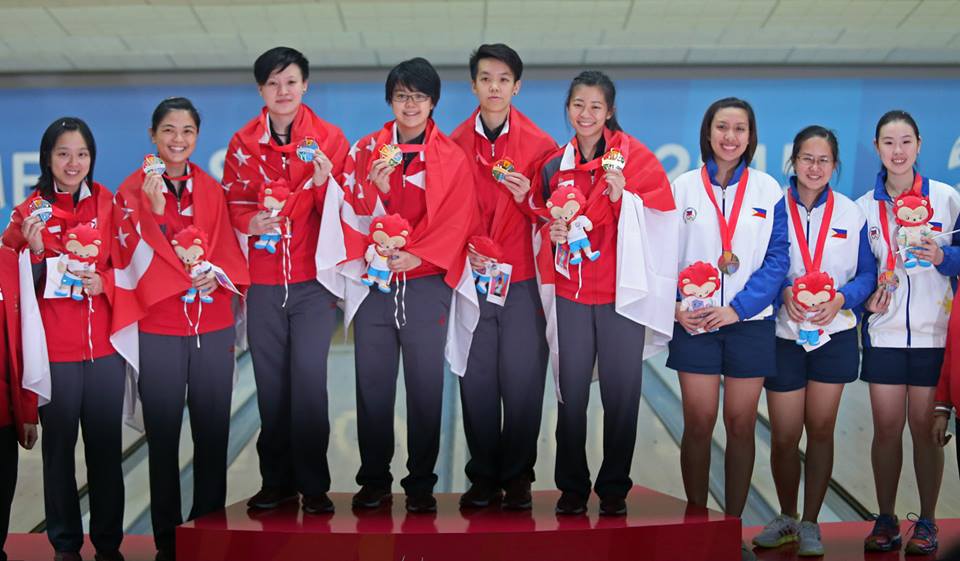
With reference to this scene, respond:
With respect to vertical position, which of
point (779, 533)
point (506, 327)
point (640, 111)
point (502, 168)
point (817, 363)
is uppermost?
point (640, 111)

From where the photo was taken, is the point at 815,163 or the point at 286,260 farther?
the point at 815,163

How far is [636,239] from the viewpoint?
3.38 metres

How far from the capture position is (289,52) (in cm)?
344

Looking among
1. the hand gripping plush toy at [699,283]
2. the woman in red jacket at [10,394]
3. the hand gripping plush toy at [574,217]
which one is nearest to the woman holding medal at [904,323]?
the hand gripping plush toy at [699,283]

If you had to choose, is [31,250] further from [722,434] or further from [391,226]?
[722,434]

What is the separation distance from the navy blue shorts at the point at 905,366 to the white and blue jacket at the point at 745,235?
0.48 meters

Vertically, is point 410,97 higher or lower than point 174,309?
higher

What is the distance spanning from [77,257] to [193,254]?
396 mm

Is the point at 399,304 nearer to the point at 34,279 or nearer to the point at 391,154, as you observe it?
the point at 391,154

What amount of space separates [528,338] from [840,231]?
1.27 m

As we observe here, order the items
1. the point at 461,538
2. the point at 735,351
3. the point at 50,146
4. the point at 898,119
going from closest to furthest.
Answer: the point at 461,538 < the point at 50,146 < the point at 735,351 < the point at 898,119

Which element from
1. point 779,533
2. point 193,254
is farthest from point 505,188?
point 779,533

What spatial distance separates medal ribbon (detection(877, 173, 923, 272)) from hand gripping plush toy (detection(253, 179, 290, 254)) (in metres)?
2.28

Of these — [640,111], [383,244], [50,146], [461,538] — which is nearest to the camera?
[461,538]
